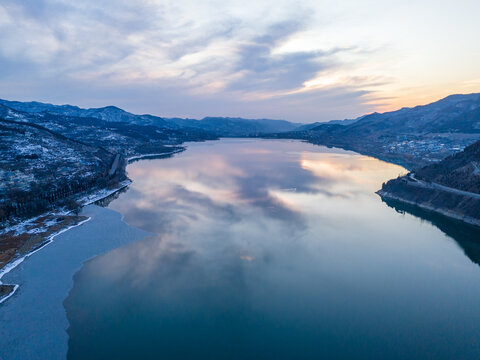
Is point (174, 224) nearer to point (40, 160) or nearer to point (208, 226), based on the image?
point (208, 226)

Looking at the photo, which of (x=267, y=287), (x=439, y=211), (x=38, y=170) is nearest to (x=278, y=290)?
(x=267, y=287)

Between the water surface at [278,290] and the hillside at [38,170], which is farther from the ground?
the hillside at [38,170]

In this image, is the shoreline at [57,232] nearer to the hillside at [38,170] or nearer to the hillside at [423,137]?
the hillside at [38,170]

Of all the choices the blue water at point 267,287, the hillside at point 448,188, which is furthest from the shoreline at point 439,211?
the blue water at point 267,287

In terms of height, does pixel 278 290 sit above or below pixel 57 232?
below

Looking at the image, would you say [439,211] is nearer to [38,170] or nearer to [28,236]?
[28,236]

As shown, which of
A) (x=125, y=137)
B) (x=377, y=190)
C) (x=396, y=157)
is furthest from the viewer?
(x=125, y=137)

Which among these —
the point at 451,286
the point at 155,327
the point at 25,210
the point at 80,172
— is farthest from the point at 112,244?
the point at 80,172

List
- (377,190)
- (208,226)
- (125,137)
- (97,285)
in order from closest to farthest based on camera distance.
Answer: (97,285) → (208,226) → (377,190) → (125,137)

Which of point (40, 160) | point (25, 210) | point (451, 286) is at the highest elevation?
point (40, 160)
